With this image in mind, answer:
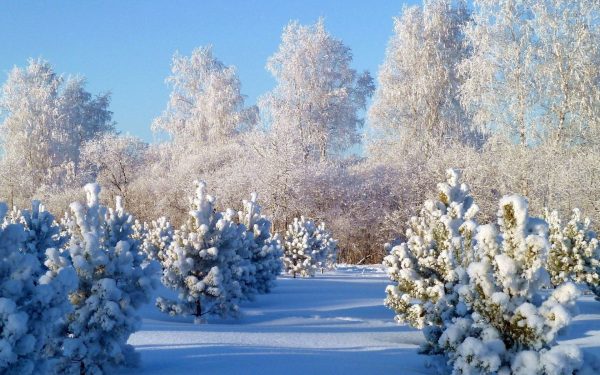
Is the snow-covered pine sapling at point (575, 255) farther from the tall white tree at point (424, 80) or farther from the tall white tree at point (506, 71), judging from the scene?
the tall white tree at point (424, 80)

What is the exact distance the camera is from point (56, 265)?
5.75m

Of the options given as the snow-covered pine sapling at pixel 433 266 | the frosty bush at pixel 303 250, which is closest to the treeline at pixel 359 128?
the frosty bush at pixel 303 250

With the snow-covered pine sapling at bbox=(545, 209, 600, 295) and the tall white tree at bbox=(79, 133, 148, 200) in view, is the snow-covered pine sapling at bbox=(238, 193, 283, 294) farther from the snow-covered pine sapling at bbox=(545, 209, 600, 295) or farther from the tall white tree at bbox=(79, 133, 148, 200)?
the tall white tree at bbox=(79, 133, 148, 200)

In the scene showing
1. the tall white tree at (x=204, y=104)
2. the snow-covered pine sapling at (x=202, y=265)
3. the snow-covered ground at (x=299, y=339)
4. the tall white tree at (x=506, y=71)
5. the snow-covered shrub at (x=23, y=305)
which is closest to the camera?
the snow-covered shrub at (x=23, y=305)

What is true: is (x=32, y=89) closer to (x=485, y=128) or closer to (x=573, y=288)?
(x=485, y=128)

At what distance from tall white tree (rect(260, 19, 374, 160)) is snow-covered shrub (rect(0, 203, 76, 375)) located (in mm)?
26725

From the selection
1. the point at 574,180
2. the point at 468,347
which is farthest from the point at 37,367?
the point at 574,180

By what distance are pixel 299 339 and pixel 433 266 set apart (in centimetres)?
217

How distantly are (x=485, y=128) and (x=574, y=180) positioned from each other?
4004 millimetres

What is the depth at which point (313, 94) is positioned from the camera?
104 feet

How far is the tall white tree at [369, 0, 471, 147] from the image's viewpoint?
30406 mm

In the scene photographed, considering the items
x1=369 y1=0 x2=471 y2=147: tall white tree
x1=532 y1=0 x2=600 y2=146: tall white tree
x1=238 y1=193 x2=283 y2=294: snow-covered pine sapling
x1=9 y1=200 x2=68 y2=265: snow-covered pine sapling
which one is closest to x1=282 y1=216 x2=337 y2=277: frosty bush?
x1=238 y1=193 x2=283 y2=294: snow-covered pine sapling

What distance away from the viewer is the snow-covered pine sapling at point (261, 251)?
14492 mm

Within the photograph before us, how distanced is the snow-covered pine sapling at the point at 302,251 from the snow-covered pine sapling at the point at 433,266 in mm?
10293
